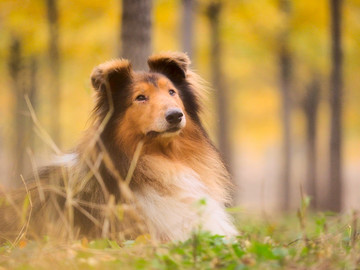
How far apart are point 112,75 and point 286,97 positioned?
1001cm

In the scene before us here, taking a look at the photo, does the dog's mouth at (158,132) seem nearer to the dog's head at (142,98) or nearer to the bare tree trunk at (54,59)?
the dog's head at (142,98)

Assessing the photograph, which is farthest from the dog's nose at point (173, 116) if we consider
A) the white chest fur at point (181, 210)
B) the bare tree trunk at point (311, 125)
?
the bare tree trunk at point (311, 125)

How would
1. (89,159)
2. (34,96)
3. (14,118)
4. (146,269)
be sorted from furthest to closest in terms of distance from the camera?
(14,118), (34,96), (89,159), (146,269)

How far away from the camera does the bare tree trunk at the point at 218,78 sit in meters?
13.0

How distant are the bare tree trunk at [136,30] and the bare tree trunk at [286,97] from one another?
22.6ft

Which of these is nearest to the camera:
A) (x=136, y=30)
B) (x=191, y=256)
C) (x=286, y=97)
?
(x=191, y=256)

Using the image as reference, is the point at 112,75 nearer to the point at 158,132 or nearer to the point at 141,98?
the point at 141,98

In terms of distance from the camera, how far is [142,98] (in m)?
4.98

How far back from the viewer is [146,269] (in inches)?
122

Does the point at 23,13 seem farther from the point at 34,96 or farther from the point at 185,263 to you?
the point at 185,263

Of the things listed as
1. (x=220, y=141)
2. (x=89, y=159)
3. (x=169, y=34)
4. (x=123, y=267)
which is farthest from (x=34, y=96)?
(x=123, y=267)

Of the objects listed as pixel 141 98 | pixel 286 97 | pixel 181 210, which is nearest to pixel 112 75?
pixel 141 98

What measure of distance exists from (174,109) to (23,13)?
8.75m

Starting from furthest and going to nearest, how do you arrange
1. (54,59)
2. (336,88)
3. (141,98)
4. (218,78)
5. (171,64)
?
(218,78), (54,59), (336,88), (171,64), (141,98)
